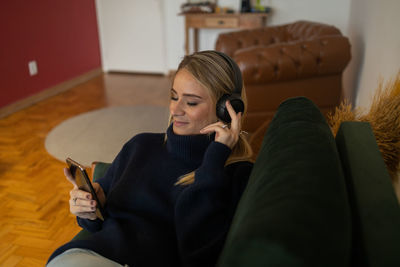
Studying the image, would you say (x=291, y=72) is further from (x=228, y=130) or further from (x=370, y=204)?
(x=370, y=204)

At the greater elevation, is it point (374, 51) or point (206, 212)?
point (374, 51)

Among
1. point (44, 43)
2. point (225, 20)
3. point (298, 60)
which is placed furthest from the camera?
point (225, 20)

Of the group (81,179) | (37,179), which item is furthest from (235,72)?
(37,179)

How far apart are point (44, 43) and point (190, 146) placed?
3540 millimetres

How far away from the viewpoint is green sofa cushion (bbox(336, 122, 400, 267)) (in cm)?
55

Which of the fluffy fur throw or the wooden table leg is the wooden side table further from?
the fluffy fur throw

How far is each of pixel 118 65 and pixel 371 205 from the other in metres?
5.07

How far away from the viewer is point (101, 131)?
120 inches

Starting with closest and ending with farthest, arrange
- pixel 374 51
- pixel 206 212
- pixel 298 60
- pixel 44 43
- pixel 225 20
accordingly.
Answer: pixel 206 212 < pixel 374 51 < pixel 298 60 < pixel 44 43 < pixel 225 20

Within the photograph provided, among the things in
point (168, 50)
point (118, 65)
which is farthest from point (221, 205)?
point (118, 65)

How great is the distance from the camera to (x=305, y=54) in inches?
89.0

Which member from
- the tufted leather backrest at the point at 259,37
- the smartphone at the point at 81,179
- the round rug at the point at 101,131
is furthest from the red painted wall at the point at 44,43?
the smartphone at the point at 81,179

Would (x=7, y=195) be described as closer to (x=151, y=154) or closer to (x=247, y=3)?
(x=151, y=154)

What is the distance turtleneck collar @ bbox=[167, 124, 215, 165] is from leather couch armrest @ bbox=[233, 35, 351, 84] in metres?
1.29
